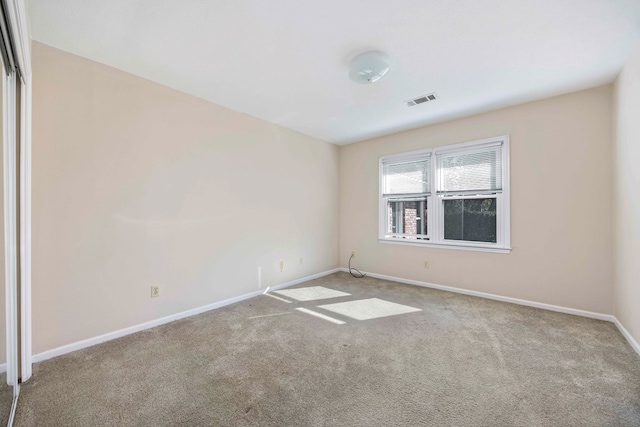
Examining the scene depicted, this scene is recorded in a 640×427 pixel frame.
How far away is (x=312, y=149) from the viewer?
454 cm

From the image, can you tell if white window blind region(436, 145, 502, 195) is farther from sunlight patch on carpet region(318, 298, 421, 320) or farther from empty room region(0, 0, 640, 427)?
sunlight patch on carpet region(318, 298, 421, 320)

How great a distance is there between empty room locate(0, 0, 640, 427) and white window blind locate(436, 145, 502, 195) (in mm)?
27

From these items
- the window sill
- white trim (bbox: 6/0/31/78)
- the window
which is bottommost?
the window sill

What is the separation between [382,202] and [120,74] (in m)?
3.81

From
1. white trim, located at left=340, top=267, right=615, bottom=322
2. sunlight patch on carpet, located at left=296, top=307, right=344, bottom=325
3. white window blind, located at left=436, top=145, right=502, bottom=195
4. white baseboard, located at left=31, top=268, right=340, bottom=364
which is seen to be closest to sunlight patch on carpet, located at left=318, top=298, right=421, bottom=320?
sunlight patch on carpet, located at left=296, top=307, right=344, bottom=325

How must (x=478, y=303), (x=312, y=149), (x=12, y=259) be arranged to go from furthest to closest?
(x=312, y=149)
(x=478, y=303)
(x=12, y=259)

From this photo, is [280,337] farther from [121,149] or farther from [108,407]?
[121,149]

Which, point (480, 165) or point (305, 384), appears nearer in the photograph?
point (305, 384)

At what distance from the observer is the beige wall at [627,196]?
2.17 m

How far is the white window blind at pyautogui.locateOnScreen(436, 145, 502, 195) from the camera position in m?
3.46

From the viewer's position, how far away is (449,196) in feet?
12.6

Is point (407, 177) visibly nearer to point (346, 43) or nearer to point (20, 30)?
point (346, 43)

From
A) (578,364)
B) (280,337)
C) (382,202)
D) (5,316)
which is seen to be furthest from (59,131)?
(578,364)

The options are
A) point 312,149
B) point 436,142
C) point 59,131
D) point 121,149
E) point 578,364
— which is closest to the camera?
point 578,364
